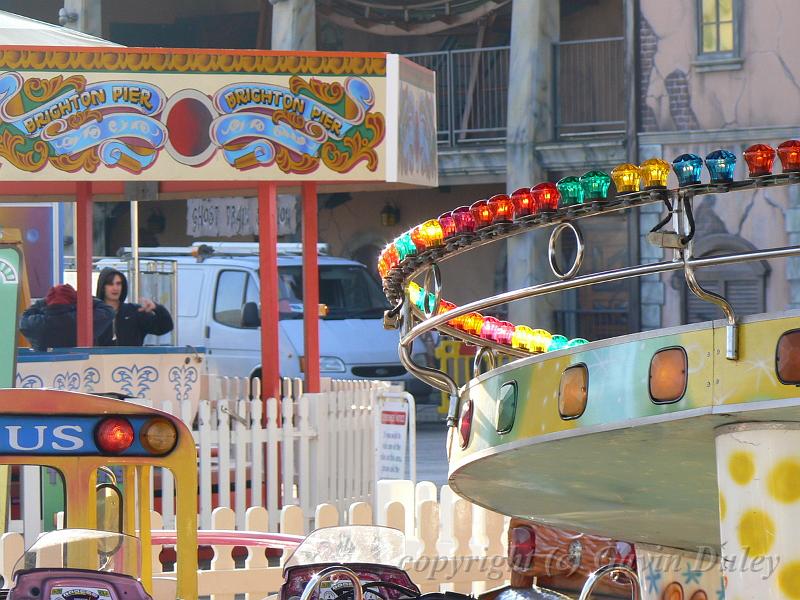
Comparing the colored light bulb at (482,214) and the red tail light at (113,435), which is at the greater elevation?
the colored light bulb at (482,214)

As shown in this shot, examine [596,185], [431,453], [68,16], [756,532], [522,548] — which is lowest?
[431,453]

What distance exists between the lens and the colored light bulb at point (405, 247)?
4257 mm

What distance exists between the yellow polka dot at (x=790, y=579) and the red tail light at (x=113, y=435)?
6.66 ft

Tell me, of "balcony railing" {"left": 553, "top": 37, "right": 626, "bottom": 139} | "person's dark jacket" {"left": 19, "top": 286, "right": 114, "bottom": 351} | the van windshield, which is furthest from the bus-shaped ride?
"balcony railing" {"left": 553, "top": 37, "right": 626, "bottom": 139}

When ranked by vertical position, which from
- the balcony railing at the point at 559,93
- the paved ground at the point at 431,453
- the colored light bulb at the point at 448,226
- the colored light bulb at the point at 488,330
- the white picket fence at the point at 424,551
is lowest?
the paved ground at the point at 431,453

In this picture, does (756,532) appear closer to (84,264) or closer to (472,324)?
(472,324)

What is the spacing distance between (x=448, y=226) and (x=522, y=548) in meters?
1.58

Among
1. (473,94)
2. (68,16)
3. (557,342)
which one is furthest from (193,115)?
(68,16)

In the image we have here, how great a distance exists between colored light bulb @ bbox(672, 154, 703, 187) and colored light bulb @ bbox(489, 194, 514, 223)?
58cm

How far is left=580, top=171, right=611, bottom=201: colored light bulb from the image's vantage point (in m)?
3.56

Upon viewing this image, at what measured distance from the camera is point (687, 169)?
3352 mm

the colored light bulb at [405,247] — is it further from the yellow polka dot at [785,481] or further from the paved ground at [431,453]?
the paved ground at [431,453]

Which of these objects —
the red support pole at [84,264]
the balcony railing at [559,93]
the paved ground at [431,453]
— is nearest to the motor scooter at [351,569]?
the red support pole at [84,264]

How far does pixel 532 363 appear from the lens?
12.0 ft
